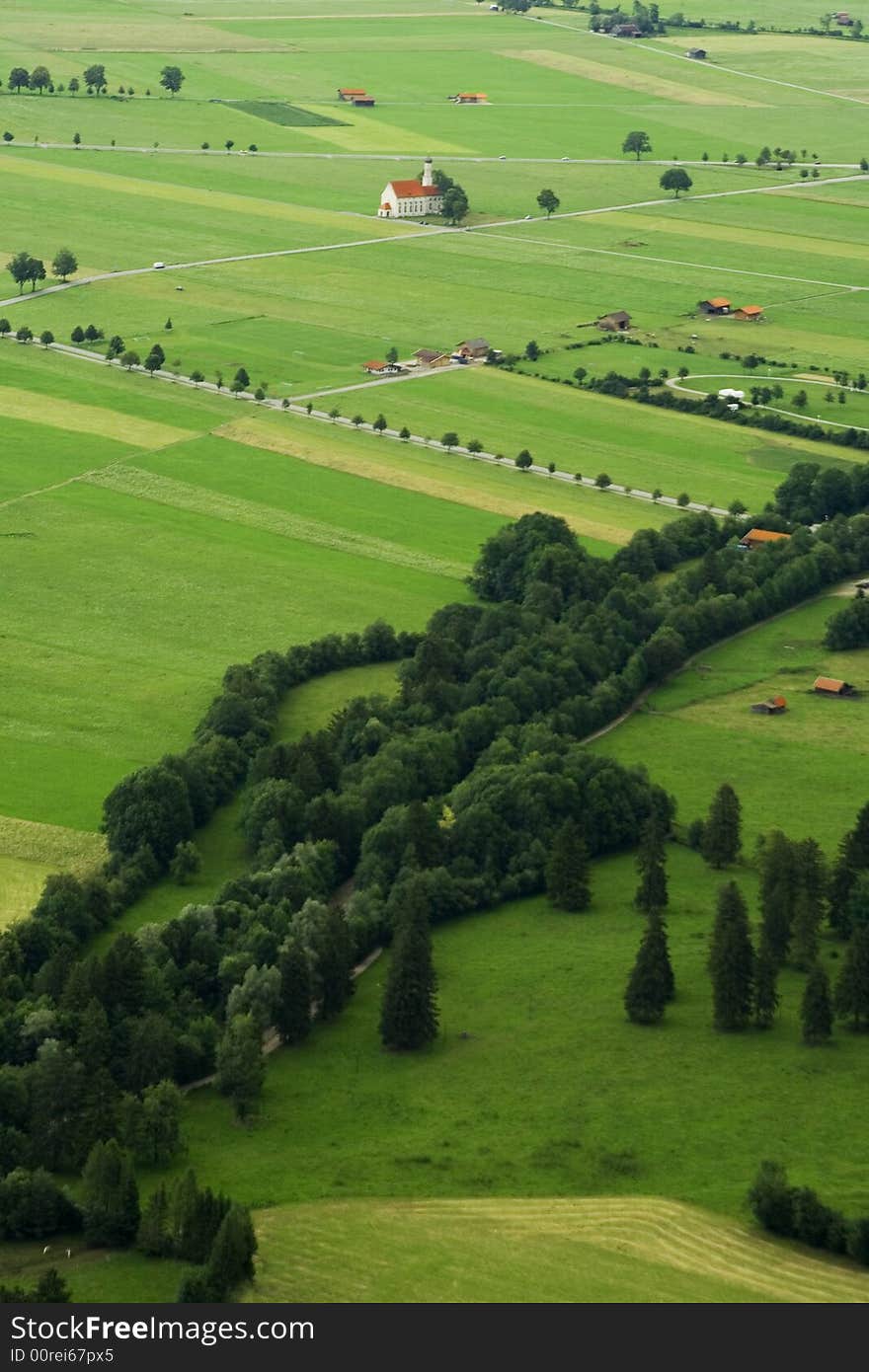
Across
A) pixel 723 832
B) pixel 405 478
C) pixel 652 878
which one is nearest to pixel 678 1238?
pixel 652 878

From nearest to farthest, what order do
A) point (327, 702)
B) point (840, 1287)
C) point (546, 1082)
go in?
point (840, 1287), point (546, 1082), point (327, 702)

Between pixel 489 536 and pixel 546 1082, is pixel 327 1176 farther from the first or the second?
pixel 489 536

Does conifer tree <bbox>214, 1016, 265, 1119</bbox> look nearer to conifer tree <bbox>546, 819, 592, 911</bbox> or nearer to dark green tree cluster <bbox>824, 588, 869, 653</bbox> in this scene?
conifer tree <bbox>546, 819, 592, 911</bbox>

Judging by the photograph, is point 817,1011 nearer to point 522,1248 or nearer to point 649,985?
point 649,985

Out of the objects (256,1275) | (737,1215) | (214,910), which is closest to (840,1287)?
(737,1215)

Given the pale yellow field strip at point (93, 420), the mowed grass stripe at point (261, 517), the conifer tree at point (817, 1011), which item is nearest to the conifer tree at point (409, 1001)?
the conifer tree at point (817, 1011)

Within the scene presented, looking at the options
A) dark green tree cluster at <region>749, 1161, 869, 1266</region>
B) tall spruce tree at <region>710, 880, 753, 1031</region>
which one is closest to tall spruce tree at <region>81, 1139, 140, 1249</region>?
dark green tree cluster at <region>749, 1161, 869, 1266</region>
